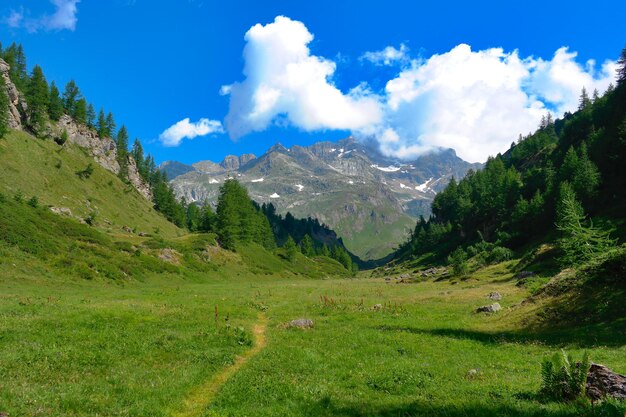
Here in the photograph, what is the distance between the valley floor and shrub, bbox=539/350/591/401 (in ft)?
2.77

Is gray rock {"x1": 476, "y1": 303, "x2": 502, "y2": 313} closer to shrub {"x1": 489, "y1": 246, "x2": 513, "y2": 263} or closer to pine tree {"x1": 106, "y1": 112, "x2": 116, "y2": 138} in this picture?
shrub {"x1": 489, "y1": 246, "x2": 513, "y2": 263}

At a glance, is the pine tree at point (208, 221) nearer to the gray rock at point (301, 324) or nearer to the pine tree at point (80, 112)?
the pine tree at point (80, 112)

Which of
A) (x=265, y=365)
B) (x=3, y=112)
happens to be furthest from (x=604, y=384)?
(x=3, y=112)

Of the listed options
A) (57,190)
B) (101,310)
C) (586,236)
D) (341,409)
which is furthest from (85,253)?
(586,236)

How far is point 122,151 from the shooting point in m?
166

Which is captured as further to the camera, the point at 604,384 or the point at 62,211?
the point at 62,211

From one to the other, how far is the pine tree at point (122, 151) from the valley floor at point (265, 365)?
474ft

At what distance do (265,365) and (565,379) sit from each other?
1159 centimetres

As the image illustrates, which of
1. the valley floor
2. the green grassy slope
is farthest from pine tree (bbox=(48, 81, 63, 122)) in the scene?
the valley floor

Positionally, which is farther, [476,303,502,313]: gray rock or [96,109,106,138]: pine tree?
[96,109,106,138]: pine tree

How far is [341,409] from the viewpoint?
12.3 meters

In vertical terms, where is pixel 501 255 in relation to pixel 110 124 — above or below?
below

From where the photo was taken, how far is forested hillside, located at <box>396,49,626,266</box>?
8306cm

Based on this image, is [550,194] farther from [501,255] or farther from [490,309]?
[490,309]
